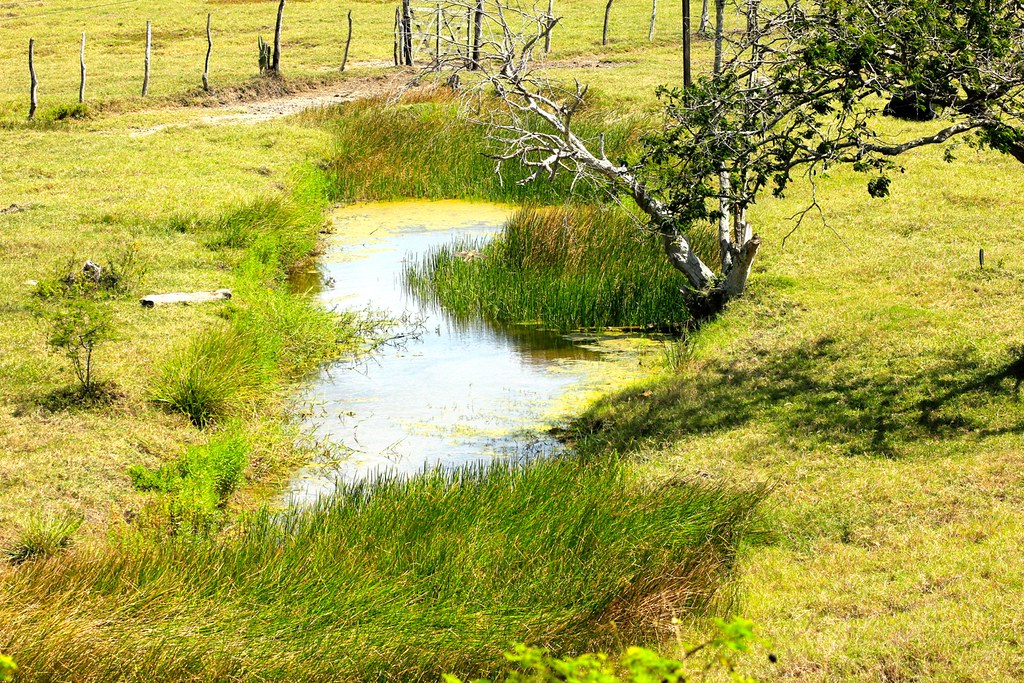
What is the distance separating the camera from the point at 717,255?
14.6 metres

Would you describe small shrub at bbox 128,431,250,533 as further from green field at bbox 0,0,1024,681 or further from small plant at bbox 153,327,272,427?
small plant at bbox 153,327,272,427

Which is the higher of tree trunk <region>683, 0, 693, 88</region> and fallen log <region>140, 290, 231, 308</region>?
tree trunk <region>683, 0, 693, 88</region>

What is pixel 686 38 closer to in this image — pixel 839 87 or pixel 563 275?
pixel 563 275

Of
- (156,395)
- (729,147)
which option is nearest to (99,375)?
(156,395)

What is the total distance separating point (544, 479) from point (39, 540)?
3.38 m

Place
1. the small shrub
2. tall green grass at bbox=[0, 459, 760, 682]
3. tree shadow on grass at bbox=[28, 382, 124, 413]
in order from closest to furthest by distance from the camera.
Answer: tall green grass at bbox=[0, 459, 760, 682], the small shrub, tree shadow on grass at bbox=[28, 382, 124, 413]

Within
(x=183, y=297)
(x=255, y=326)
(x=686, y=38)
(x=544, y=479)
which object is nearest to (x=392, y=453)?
(x=544, y=479)

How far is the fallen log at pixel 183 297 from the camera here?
40.0ft

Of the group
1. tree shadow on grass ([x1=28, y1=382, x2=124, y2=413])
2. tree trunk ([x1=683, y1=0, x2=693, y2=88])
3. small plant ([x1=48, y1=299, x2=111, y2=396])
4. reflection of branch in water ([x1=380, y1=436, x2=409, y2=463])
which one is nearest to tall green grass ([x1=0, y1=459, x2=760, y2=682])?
reflection of branch in water ([x1=380, y1=436, x2=409, y2=463])

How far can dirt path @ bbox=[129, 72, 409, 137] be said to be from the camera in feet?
83.0

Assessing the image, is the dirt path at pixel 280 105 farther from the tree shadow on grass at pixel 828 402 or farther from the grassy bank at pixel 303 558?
the grassy bank at pixel 303 558

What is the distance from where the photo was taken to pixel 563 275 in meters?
14.1

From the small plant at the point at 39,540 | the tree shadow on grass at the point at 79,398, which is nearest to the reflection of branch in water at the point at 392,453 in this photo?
the tree shadow on grass at the point at 79,398

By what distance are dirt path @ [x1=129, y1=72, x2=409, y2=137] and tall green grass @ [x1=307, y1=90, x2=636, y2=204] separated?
1565mm
